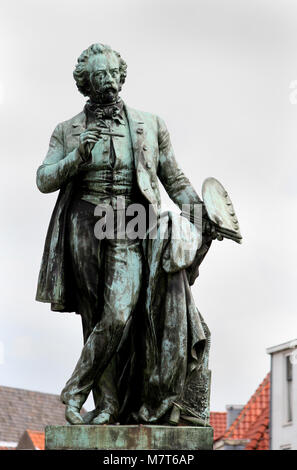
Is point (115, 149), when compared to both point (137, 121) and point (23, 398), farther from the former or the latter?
point (23, 398)

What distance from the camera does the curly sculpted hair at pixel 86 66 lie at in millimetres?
12320

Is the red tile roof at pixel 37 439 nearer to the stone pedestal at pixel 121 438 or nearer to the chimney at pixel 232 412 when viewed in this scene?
the chimney at pixel 232 412

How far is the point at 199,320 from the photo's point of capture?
12.0m

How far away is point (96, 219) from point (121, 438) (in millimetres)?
1895

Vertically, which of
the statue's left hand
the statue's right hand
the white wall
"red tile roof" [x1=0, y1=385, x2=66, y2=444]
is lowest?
the statue's left hand

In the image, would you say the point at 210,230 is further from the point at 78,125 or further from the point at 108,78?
the point at 108,78

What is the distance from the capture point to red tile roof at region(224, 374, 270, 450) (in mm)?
44625

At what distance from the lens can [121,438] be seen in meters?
11.5

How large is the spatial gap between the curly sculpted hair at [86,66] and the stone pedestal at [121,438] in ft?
9.80

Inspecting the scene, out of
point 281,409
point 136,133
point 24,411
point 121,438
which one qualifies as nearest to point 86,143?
point 136,133

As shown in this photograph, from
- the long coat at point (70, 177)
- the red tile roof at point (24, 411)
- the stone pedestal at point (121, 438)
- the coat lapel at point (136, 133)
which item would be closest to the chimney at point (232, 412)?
the red tile roof at point (24, 411)

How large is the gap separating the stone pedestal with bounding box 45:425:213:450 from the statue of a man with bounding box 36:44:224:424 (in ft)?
0.97

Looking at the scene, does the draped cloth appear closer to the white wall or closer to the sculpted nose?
the sculpted nose

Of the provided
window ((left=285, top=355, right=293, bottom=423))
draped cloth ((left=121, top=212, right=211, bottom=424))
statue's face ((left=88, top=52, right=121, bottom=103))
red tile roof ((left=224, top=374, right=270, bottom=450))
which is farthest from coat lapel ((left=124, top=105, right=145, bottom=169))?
window ((left=285, top=355, right=293, bottom=423))
